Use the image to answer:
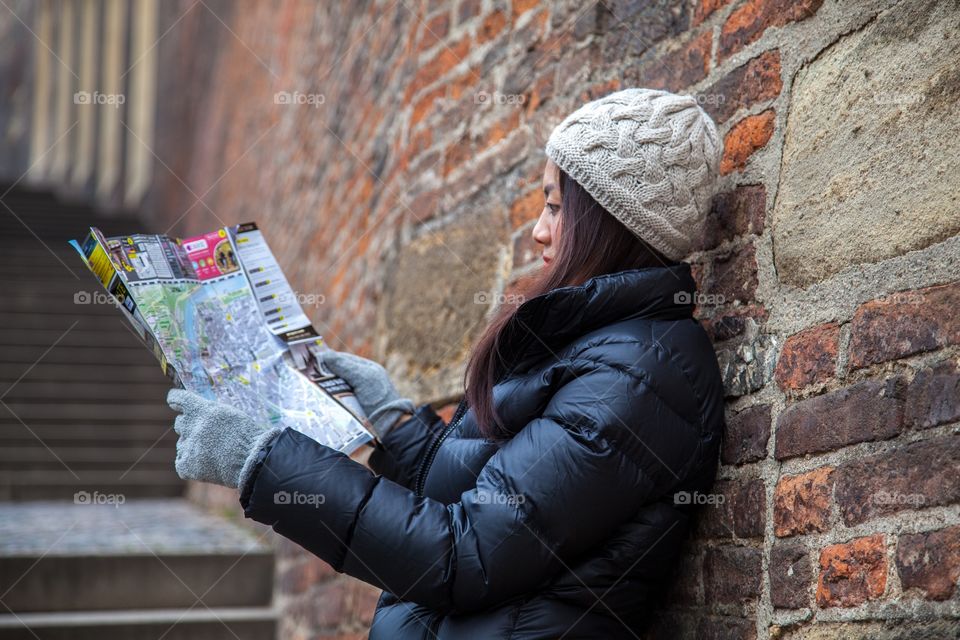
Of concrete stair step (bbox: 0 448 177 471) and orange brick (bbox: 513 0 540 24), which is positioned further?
concrete stair step (bbox: 0 448 177 471)

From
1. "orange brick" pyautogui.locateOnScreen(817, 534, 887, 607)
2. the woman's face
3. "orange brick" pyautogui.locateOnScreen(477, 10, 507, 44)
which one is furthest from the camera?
"orange brick" pyautogui.locateOnScreen(477, 10, 507, 44)

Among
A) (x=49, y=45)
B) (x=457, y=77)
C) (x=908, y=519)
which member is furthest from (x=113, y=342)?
(x=49, y=45)

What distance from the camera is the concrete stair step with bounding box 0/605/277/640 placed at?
3.71 meters

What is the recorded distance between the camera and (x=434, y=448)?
2072mm

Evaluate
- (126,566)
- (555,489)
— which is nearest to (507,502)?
(555,489)

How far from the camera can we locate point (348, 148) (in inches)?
171

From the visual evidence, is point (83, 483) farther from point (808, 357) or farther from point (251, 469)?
point (808, 357)

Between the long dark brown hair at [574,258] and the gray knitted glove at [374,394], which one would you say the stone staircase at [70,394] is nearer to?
the gray knitted glove at [374,394]

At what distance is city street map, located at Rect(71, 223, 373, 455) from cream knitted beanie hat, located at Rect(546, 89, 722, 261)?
646mm

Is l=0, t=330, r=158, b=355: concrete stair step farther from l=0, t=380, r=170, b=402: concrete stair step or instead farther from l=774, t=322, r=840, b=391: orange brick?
l=774, t=322, r=840, b=391: orange brick

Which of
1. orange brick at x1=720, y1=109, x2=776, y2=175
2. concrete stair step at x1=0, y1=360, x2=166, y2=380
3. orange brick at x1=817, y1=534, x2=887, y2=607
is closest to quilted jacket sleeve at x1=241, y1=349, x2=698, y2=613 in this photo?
orange brick at x1=817, y1=534, x2=887, y2=607

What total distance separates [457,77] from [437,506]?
1.83 meters

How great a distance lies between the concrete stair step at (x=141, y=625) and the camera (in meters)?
3.71

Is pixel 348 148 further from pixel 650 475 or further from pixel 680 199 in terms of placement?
pixel 650 475
